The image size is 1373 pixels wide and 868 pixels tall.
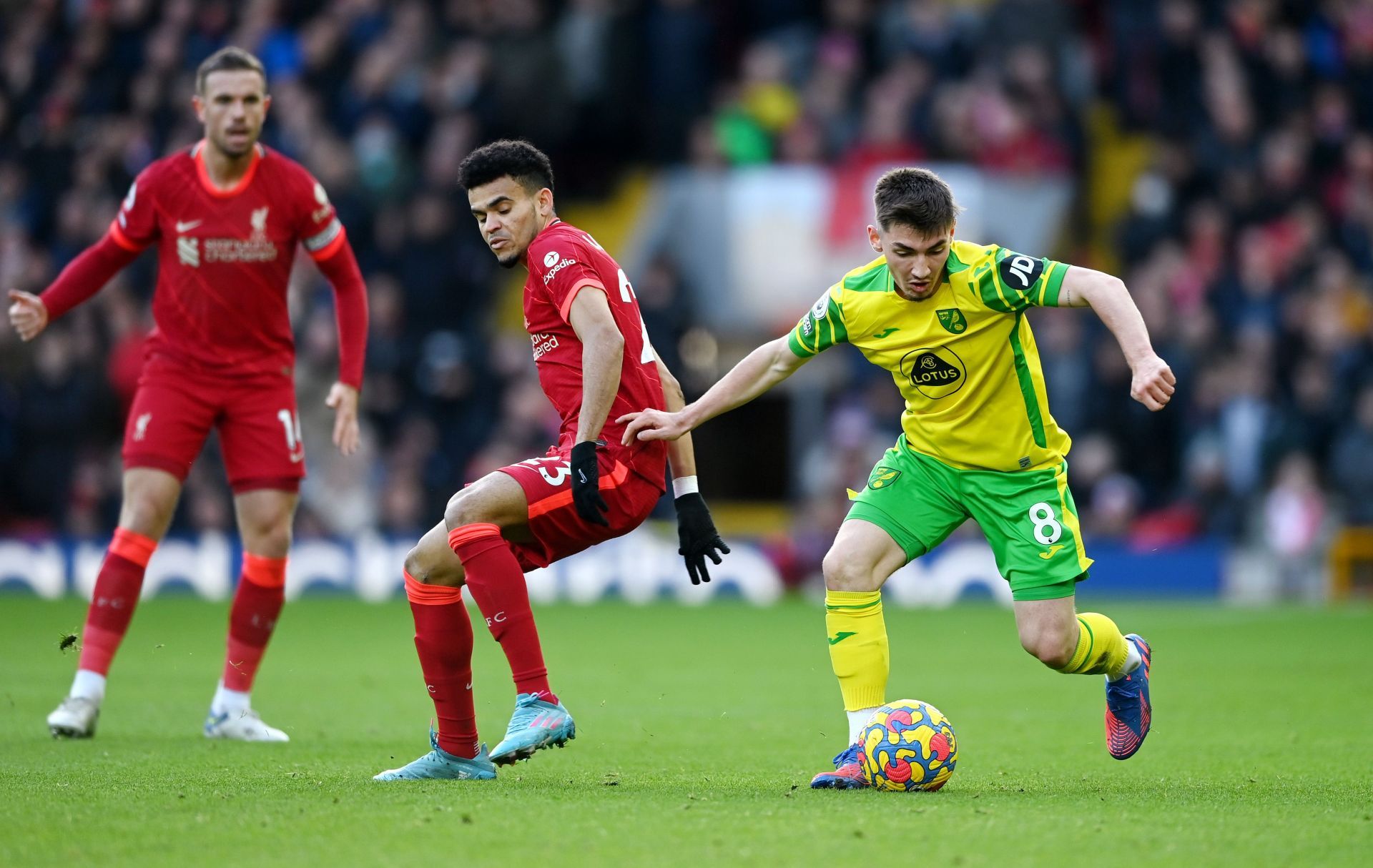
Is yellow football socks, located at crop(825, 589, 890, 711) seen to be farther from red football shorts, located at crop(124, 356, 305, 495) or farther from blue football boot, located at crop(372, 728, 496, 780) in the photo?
red football shorts, located at crop(124, 356, 305, 495)

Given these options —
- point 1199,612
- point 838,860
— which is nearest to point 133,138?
point 1199,612

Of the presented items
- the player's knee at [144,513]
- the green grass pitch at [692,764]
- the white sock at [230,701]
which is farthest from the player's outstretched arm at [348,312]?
the green grass pitch at [692,764]

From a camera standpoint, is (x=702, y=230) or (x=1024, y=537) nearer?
(x=1024, y=537)

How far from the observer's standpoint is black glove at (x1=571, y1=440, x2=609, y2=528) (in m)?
6.02

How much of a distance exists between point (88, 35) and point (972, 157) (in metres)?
9.69

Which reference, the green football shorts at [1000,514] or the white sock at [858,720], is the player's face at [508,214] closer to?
the green football shorts at [1000,514]

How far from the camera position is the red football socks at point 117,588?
311 inches

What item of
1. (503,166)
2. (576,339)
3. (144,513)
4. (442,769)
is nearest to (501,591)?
(442,769)

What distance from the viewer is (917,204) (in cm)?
615

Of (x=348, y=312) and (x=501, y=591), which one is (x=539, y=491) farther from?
(x=348, y=312)

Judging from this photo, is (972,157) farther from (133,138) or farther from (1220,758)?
(1220,758)

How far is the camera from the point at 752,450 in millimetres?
19812

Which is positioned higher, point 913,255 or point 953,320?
point 913,255

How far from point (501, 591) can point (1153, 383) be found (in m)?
2.18
